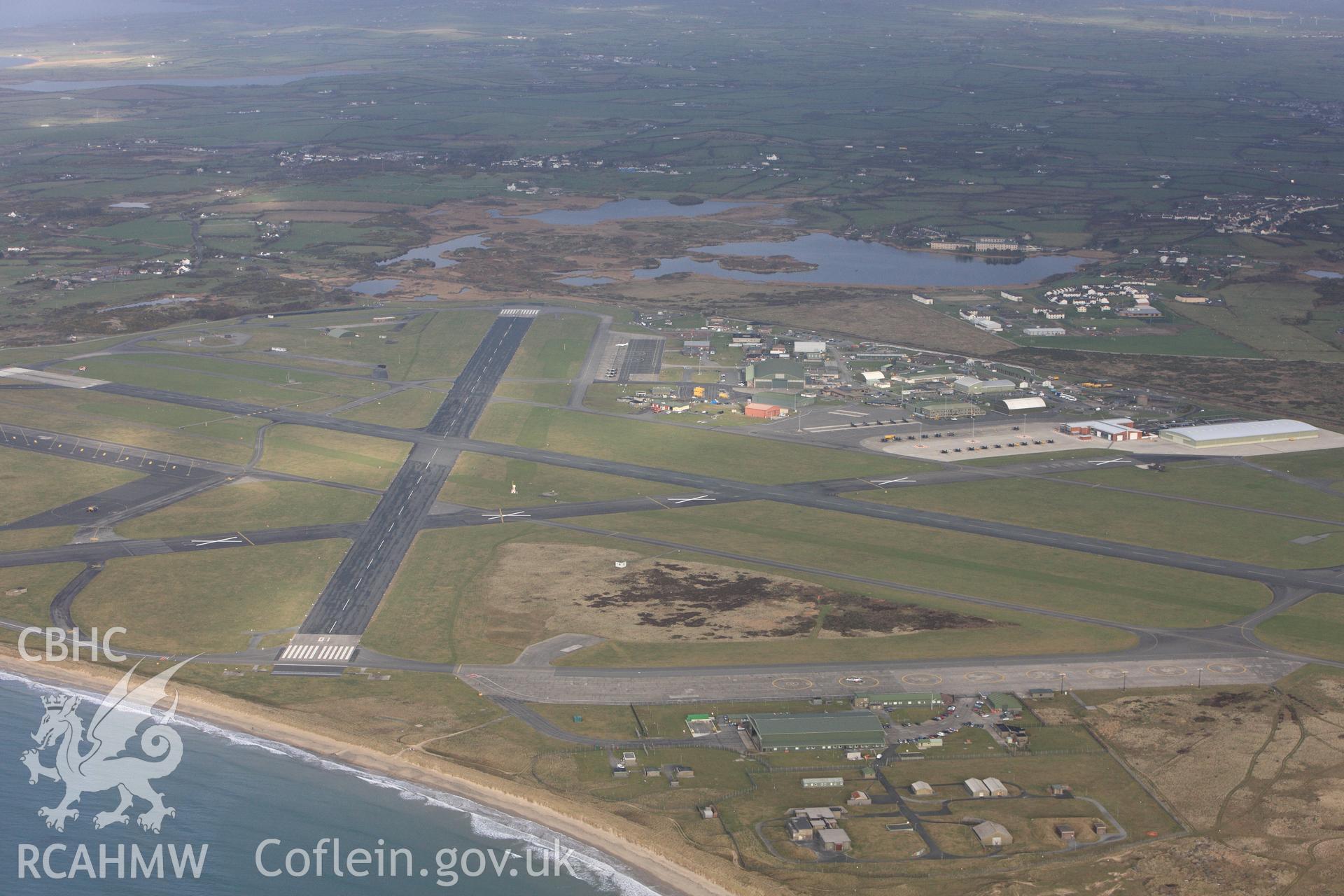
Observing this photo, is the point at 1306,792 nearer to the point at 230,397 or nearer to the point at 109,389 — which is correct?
the point at 230,397

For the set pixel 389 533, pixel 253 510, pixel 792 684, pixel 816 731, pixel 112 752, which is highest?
pixel 816 731

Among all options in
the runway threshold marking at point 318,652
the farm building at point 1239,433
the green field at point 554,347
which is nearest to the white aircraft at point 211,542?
the runway threshold marking at point 318,652

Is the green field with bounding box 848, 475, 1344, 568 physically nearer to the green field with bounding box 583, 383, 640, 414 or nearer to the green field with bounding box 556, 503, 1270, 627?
the green field with bounding box 556, 503, 1270, 627

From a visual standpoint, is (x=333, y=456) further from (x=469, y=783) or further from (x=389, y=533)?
(x=469, y=783)

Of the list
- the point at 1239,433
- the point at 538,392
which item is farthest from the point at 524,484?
the point at 1239,433

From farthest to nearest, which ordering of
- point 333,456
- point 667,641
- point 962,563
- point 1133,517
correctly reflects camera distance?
1. point 333,456
2. point 1133,517
3. point 962,563
4. point 667,641

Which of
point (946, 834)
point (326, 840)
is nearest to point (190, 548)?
point (326, 840)
